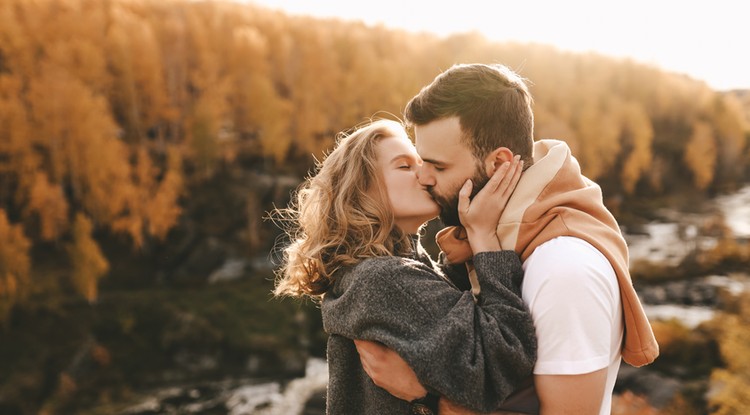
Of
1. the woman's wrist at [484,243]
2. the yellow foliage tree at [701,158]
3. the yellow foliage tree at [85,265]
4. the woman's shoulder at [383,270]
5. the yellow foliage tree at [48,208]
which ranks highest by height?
the woman's wrist at [484,243]

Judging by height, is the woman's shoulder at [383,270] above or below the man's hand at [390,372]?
above

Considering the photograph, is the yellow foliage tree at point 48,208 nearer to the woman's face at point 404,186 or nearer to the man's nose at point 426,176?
the woman's face at point 404,186

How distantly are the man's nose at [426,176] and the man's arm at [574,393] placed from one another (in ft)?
3.30

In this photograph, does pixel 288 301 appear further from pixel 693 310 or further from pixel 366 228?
pixel 366 228

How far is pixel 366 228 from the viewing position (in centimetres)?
267

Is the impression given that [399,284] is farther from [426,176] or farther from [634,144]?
[634,144]

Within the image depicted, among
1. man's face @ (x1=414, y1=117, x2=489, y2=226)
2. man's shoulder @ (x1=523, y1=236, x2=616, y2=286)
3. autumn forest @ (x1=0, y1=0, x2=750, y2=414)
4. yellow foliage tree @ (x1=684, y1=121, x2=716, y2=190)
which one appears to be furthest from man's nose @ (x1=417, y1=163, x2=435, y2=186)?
yellow foliage tree @ (x1=684, y1=121, x2=716, y2=190)

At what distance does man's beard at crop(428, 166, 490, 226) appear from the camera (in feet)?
7.79

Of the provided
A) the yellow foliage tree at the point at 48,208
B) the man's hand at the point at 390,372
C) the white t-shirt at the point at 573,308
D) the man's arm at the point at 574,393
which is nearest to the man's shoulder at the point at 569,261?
the white t-shirt at the point at 573,308

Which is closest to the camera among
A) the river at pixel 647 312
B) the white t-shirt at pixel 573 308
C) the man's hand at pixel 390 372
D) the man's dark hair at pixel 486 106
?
the white t-shirt at pixel 573 308

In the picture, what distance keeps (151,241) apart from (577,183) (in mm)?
31570

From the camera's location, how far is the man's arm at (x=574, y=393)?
6.18 feet

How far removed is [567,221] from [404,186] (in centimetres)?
92

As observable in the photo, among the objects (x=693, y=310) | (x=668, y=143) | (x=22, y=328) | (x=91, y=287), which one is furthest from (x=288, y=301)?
(x=668, y=143)
